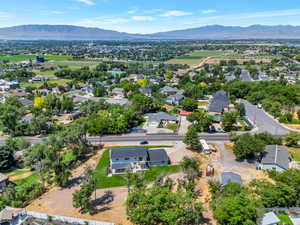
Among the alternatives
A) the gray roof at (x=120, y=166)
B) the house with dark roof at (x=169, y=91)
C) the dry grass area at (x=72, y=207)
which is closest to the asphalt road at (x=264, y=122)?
the house with dark roof at (x=169, y=91)

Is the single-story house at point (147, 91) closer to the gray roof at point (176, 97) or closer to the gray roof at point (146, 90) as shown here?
the gray roof at point (146, 90)

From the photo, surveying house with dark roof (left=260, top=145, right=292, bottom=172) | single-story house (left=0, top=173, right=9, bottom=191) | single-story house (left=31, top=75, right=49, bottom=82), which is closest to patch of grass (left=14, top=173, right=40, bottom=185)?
single-story house (left=0, top=173, right=9, bottom=191)

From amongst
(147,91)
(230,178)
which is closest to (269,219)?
(230,178)

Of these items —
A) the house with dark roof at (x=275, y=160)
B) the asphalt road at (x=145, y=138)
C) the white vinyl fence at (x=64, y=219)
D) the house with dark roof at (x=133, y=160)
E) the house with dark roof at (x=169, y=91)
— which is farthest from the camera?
the house with dark roof at (x=169, y=91)

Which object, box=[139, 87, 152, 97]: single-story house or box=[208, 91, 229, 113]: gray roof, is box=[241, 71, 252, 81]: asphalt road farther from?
box=[139, 87, 152, 97]: single-story house

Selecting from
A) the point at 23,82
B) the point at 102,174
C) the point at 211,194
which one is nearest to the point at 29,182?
the point at 102,174
